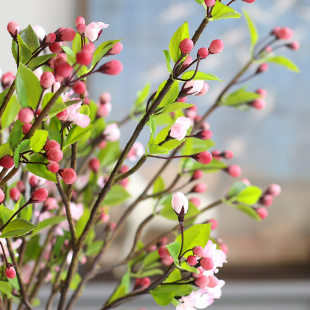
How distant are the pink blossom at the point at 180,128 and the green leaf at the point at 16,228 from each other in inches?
3.7

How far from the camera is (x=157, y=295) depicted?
32 cm

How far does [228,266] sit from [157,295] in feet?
3.95

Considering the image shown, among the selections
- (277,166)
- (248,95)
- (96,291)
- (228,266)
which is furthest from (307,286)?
(248,95)

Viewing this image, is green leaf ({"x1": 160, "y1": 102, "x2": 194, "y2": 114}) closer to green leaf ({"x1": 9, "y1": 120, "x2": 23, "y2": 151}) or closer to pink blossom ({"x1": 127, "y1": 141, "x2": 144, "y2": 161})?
green leaf ({"x1": 9, "y1": 120, "x2": 23, "y2": 151})

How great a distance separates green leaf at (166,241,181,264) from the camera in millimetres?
285

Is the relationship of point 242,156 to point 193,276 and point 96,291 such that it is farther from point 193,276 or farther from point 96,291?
point 193,276

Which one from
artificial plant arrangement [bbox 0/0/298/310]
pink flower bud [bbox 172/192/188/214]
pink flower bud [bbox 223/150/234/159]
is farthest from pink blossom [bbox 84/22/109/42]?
pink flower bud [bbox 223/150/234/159]

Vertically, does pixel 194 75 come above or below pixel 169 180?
below

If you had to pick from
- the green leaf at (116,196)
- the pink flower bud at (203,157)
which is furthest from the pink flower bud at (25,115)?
the green leaf at (116,196)

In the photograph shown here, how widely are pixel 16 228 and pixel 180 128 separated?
0.11m

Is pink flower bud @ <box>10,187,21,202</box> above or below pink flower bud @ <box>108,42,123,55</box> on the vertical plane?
below

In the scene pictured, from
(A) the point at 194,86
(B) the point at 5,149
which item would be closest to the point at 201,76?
(A) the point at 194,86

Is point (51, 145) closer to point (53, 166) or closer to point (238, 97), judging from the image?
point (53, 166)

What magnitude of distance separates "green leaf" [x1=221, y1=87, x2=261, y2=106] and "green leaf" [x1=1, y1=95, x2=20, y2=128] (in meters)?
0.19
